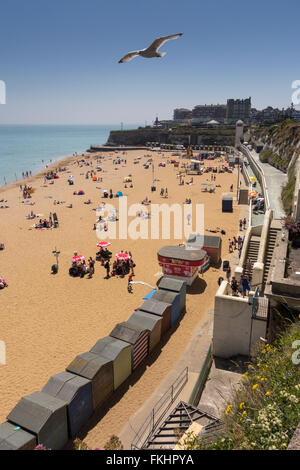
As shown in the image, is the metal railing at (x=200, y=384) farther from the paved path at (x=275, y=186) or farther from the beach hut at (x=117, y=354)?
the paved path at (x=275, y=186)

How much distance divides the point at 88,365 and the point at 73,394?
1.08m

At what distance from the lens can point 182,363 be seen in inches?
453

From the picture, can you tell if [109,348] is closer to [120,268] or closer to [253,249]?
[120,268]

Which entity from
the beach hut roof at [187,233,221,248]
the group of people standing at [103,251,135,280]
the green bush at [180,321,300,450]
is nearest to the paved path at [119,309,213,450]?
the green bush at [180,321,300,450]

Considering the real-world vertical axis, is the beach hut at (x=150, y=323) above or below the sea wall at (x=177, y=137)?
below

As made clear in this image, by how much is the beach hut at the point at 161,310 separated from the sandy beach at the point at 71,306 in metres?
0.55

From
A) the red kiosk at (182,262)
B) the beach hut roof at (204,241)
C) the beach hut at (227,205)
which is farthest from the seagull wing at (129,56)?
the beach hut at (227,205)

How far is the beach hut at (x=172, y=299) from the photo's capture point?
1370cm

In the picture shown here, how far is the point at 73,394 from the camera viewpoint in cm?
847

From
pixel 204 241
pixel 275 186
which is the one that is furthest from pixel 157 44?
pixel 275 186

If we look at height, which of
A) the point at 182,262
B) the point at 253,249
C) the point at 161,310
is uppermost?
the point at 253,249

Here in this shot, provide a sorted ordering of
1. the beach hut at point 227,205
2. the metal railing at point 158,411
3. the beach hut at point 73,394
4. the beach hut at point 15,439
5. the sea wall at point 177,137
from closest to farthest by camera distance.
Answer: the beach hut at point 15,439 < the metal railing at point 158,411 < the beach hut at point 73,394 < the beach hut at point 227,205 < the sea wall at point 177,137

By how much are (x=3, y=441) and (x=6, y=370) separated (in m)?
4.87

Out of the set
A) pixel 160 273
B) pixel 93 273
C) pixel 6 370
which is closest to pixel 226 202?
pixel 160 273
